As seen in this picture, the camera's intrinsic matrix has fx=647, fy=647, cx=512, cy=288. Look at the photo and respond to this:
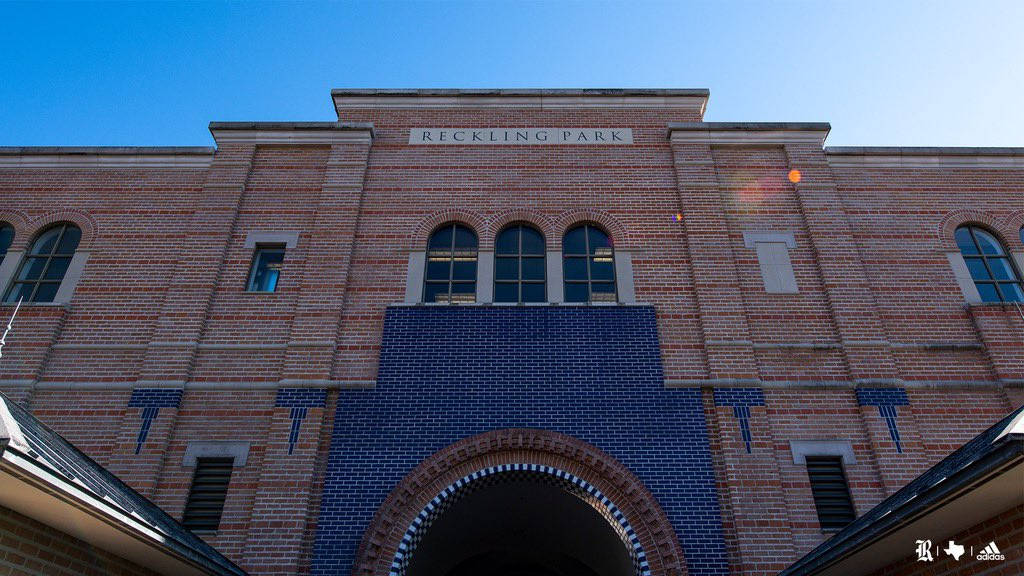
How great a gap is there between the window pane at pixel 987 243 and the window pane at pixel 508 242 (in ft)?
27.8

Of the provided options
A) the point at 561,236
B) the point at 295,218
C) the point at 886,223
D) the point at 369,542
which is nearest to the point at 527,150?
the point at 561,236

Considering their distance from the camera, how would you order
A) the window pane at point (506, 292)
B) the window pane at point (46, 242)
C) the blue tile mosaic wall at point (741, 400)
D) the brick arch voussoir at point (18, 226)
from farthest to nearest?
the window pane at point (46, 242) → the brick arch voussoir at point (18, 226) → the window pane at point (506, 292) → the blue tile mosaic wall at point (741, 400)

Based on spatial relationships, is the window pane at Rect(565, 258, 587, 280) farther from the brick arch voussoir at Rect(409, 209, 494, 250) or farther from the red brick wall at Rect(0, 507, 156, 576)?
the red brick wall at Rect(0, 507, 156, 576)

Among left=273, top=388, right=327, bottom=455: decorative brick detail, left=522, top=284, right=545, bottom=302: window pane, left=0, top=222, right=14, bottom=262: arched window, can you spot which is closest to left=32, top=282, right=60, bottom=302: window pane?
left=0, top=222, right=14, bottom=262: arched window

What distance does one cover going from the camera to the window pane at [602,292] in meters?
11.0

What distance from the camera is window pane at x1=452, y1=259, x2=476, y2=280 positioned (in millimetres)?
11242

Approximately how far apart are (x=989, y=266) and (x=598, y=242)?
6.98 meters

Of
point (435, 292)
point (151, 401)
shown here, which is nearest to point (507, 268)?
point (435, 292)

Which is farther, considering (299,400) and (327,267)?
(327,267)

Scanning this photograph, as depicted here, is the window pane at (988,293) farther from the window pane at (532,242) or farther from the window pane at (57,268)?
the window pane at (57,268)

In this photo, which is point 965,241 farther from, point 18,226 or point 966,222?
point 18,226

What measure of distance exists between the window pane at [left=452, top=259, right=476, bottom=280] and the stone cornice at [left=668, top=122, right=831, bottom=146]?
472cm

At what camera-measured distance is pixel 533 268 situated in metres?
11.3

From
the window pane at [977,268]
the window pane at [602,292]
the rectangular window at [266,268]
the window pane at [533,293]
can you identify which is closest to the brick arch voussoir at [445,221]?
the window pane at [533,293]
